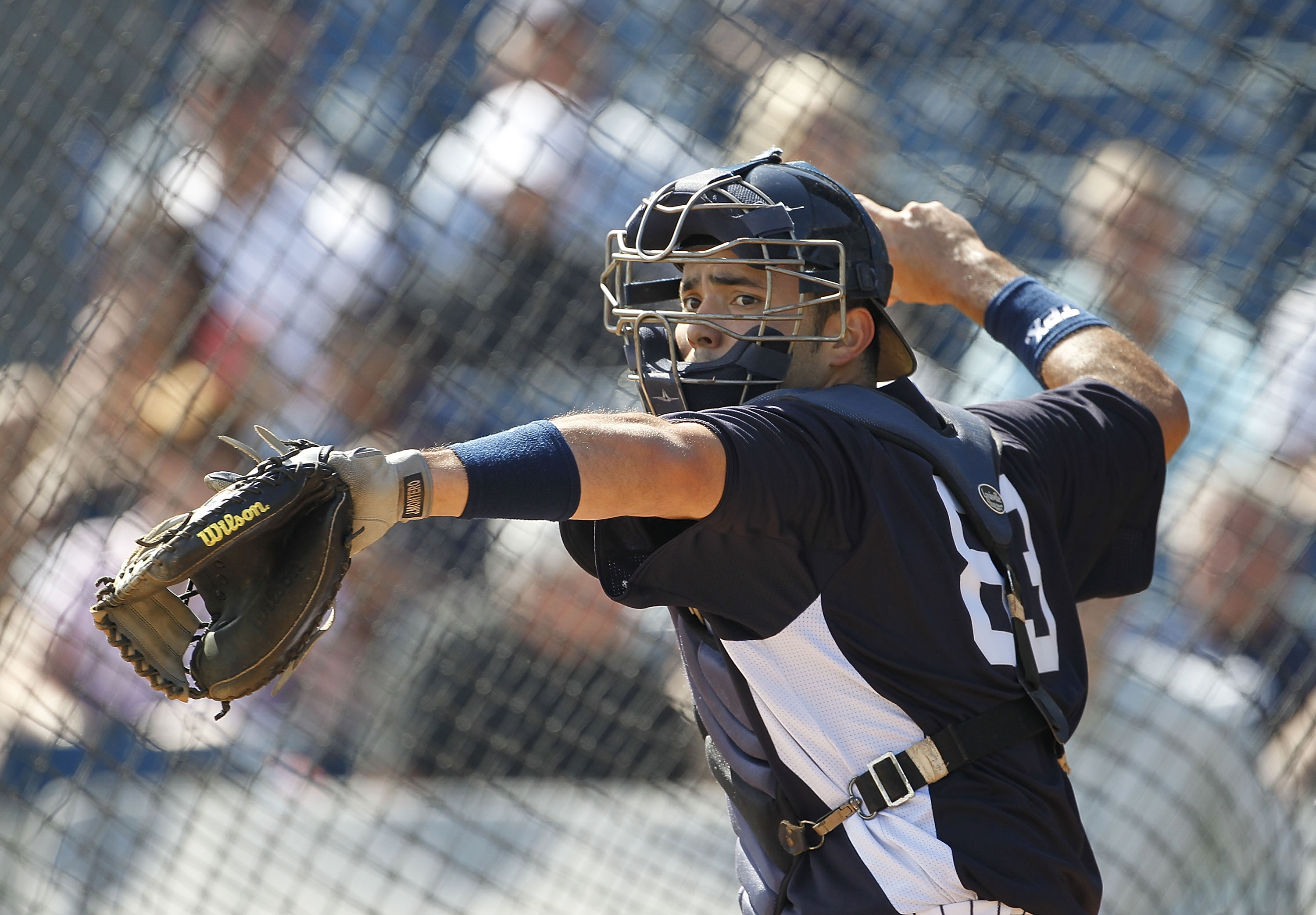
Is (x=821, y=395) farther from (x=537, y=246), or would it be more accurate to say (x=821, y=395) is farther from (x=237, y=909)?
(x=237, y=909)

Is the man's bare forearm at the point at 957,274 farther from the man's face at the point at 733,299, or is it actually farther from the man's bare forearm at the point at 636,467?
the man's bare forearm at the point at 636,467

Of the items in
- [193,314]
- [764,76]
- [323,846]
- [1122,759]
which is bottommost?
[323,846]

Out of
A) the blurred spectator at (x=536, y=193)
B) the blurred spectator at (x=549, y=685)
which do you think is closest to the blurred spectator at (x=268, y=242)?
the blurred spectator at (x=536, y=193)

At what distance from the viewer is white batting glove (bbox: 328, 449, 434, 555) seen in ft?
3.51

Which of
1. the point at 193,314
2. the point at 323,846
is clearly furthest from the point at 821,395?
the point at 323,846

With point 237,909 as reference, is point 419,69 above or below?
above

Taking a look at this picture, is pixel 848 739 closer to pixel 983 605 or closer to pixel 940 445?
pixel 983 605

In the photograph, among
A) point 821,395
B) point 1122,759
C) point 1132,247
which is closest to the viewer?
point 821,395

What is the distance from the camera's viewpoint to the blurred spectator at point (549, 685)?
3156 mm

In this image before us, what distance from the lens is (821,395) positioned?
141 cm

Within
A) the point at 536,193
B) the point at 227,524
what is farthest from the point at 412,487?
the point at 536,193

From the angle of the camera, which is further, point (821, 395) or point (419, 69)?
point (419, 69)

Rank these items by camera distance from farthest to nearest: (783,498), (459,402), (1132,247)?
(459,402)
(1132,247)
(783,498)

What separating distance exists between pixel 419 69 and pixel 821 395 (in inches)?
104
